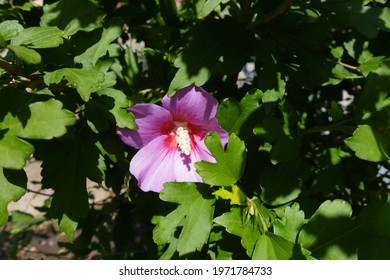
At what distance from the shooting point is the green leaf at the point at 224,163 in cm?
101

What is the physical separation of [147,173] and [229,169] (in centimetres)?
28

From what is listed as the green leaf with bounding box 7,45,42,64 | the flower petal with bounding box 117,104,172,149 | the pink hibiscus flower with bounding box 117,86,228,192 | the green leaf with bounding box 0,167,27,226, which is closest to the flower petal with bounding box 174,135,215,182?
the pink hibiscus flower with bounding box 117,86,228,192

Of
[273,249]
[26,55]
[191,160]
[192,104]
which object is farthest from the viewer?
[191,160]

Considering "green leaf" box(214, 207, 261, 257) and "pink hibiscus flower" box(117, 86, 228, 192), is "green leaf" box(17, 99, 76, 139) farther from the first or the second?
"green leaf" box(214, 207, 261, 257)

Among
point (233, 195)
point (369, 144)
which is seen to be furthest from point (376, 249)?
point (233, 195)

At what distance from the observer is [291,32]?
128cm

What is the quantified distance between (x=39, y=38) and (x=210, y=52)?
45 centimetres

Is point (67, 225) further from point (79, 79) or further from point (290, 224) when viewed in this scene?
point (290, 224)

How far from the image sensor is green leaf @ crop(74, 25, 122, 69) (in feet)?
3.70

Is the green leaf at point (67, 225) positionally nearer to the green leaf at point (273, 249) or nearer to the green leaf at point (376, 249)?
the green leaf at point (273, 249)

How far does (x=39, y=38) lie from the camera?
3.27 feet

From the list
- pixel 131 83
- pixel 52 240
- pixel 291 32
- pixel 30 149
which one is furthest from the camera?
pixel 52 240
